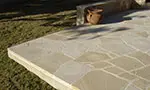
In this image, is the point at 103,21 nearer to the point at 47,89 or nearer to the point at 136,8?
the point at 136,8

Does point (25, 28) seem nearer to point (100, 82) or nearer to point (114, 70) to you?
point (114, 70)

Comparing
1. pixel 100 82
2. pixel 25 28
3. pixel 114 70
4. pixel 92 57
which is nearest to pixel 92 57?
pixel 92 57

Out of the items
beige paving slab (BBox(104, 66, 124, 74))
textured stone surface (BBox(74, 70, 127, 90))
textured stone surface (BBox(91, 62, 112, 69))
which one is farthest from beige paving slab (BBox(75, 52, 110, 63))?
textured stone surface (BBox(74, 70, 127, 90))

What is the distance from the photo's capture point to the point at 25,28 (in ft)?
24.1

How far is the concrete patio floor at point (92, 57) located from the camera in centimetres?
457

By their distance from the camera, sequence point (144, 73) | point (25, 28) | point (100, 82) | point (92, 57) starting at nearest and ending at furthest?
point (100, 82) → point (144, 73) → point (92, 57) → point (25, 28)

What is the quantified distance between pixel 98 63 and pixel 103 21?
110 inches

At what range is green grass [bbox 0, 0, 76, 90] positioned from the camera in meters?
4.81

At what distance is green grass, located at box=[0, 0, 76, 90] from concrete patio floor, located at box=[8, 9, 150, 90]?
0.69 ft

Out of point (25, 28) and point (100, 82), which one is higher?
point (25, 28)

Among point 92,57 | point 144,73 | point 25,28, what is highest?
point 25,28

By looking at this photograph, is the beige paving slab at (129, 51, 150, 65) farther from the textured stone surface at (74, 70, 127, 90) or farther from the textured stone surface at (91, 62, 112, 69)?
the textured stone surface at (74, 70, 127, 90)

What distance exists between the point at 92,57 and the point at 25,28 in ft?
9.12

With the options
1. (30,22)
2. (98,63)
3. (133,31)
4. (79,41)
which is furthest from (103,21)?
(98,63)
